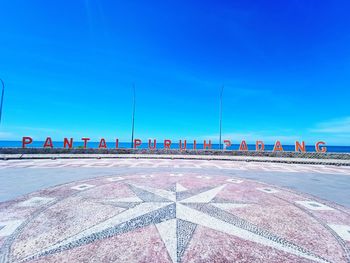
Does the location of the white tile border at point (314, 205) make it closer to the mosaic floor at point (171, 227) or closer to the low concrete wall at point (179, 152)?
the mosaic floor at point (171, 227)

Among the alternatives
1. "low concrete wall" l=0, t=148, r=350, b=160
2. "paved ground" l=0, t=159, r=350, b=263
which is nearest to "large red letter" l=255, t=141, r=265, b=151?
"low concrete wall" l=0, t=148, r=350, b=160

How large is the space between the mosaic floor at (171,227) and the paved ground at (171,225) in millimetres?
19

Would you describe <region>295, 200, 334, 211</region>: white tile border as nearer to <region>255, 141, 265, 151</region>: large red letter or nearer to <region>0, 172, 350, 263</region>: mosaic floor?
<region>0, 172, 350, 263</region>: mosaic floor

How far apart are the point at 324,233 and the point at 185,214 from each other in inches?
127

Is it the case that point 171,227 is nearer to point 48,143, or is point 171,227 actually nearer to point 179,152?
point 179,152

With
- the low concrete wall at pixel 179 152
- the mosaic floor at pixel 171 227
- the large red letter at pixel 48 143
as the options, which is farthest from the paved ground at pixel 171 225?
the large red letter at pixel 48 143

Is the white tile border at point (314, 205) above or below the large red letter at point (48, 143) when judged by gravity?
below

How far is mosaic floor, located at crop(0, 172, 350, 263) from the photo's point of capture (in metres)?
3.17

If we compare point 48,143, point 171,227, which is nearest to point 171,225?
point 171,227

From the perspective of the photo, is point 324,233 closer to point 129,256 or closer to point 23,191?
point 129,256

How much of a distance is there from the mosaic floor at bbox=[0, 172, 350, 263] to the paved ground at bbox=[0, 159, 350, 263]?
0.02 meters

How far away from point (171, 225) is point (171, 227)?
90mm

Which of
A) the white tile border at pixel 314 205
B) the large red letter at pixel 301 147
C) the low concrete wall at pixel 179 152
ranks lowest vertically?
the white tile border at pixel 314 205

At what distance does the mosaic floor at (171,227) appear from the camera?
3172 millimetres
